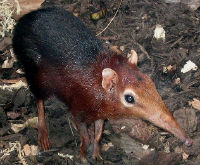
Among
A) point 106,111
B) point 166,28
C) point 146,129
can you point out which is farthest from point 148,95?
point 166,28

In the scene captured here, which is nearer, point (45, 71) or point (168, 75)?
point (45, 71)

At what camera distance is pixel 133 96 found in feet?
18.1

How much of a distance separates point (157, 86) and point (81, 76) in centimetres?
157

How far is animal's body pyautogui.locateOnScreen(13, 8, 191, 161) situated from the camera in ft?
A: 18.1

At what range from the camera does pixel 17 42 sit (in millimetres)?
6605

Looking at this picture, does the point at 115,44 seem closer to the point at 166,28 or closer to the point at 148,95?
the point at 166,28

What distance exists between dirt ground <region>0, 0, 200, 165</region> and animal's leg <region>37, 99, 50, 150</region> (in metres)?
0.08

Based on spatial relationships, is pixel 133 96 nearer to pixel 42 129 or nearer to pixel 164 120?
pixel 164 120

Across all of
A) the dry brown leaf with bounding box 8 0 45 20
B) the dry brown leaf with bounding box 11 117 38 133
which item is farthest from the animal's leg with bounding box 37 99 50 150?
the dry brown leaf with bounding box 8 0 45 20

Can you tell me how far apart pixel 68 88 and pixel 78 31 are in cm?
85

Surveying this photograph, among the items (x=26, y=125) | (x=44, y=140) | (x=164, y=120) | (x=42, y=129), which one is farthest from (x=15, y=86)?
(x=164, y=120)

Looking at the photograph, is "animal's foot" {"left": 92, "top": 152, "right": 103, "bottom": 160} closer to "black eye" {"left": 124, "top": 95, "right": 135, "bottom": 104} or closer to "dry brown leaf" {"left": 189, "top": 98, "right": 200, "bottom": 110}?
"black eye" {"left": 124, "top": 95, "right": 135, "bottom": 104}

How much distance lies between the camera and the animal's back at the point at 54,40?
6137 mm

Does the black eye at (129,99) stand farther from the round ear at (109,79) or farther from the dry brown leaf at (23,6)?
the dry brown leaf at (23,6)
